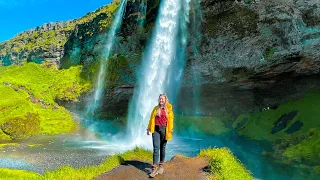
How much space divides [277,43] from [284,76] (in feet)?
16.5

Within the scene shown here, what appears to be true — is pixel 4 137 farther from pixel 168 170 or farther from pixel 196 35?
pixel 168 170

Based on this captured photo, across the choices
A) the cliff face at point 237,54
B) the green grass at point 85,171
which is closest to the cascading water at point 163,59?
the cliff face at point 237,54

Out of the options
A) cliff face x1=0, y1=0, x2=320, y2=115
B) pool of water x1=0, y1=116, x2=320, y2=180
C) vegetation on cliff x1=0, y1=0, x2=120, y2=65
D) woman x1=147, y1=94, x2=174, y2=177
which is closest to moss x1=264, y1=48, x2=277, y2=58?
cliff face x1=0, y1=0, x2=320, y2=115

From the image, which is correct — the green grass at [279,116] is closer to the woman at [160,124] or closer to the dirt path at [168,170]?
the dirt path at [168,170]

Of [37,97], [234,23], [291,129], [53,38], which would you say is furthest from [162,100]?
[53,38]

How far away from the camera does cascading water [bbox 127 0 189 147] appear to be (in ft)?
128

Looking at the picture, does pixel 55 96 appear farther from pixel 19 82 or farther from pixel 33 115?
pixel 33 115

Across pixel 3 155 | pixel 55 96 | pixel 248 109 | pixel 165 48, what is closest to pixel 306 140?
pixel 248 109

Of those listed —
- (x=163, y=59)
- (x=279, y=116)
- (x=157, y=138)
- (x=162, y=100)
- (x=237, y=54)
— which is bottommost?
(x=279, y=116)

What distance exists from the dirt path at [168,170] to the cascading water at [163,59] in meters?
25.7

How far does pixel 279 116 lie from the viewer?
1358 inches

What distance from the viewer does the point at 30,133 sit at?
122 feet

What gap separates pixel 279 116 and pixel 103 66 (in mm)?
32907

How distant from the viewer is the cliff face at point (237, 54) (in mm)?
32156
